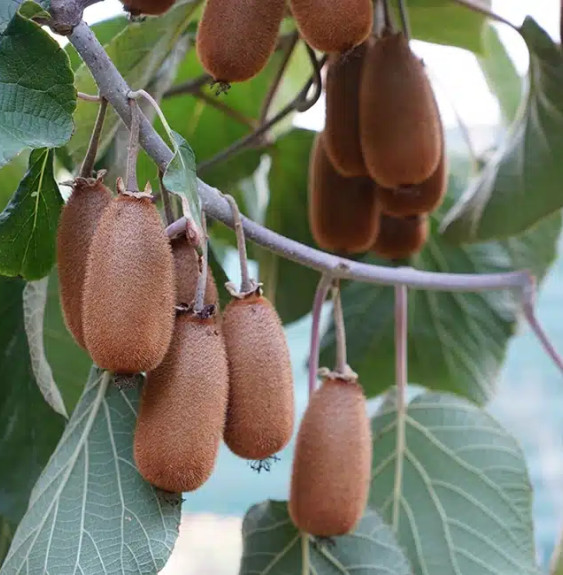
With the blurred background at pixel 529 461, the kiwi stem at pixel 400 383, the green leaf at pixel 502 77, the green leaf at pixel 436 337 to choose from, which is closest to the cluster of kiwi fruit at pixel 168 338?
the kiwi stem at pixel 400 383

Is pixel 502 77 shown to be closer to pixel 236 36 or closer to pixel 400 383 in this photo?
pixel 400 383

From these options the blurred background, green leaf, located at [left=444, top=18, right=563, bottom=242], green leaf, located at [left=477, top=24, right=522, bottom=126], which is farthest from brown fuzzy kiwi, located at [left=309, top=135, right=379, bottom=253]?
the blurred background

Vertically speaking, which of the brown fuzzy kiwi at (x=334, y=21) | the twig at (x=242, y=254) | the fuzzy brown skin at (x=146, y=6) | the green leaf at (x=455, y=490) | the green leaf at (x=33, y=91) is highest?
the brown fuzzy kiwi at (x=334, y=21)

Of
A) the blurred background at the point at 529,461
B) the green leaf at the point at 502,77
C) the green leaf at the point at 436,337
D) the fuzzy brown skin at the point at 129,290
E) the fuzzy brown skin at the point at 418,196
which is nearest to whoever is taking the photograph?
the fuzzy brown skin at the point at 129,290

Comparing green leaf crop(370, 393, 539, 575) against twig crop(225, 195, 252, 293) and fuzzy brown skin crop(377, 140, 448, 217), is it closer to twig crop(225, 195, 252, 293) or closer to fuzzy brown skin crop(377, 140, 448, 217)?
fuzzy brown skin crop(377, 140, 448, 217)

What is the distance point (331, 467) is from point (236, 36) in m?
0.23

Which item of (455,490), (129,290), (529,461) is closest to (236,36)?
(129,290)

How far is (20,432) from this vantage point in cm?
64

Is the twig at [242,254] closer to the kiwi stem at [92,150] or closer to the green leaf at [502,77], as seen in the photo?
the kiwi stem at [92,150]

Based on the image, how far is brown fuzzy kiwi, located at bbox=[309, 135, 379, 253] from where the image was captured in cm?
64

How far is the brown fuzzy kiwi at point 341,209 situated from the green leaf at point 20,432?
0.71 feet


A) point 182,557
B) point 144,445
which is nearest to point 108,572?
point 144,445

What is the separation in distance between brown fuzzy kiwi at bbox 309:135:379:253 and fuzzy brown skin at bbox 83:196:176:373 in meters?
0.26

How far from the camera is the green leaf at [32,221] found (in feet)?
1.61
